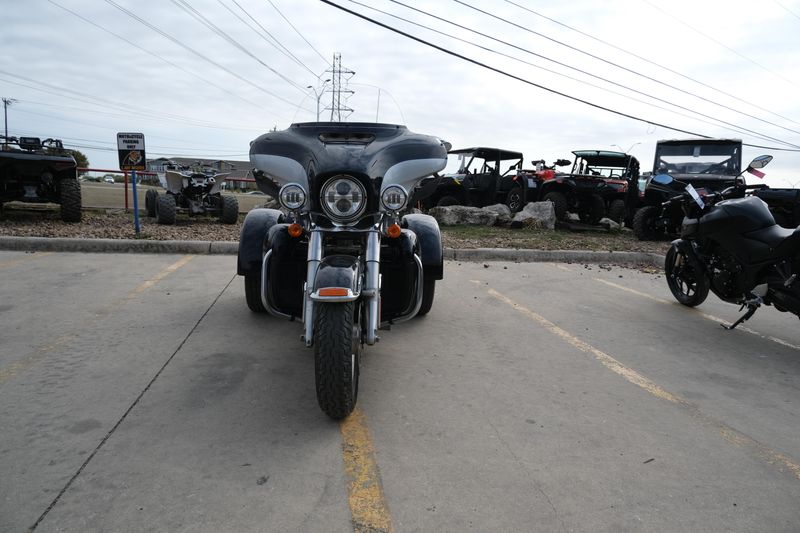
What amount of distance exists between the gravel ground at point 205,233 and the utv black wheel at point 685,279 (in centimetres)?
311

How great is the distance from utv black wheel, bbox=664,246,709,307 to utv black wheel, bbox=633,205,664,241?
5394 mm

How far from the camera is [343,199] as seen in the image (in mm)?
3061

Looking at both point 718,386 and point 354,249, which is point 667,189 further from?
point 354,249

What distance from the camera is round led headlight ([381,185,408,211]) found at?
3062 millimetres

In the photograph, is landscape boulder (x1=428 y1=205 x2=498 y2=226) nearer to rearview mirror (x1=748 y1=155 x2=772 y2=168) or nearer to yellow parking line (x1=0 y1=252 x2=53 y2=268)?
rearview mirror (x1=748 y1=155 x2=772 y2=168)

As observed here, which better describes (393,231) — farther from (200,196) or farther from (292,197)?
(200,196)

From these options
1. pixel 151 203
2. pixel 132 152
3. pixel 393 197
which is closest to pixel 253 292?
pixel 393 197

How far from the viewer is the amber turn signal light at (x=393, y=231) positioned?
3211mm

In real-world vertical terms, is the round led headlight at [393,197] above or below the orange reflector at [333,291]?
above

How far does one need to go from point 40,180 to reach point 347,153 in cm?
893

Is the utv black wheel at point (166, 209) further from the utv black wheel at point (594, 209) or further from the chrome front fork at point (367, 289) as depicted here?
the utv black wheel at point (594, 209)

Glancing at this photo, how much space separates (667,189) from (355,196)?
4304 mm

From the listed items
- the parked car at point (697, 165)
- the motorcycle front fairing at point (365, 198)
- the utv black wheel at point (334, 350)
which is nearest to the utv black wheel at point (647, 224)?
the parked car at point (697, 165)

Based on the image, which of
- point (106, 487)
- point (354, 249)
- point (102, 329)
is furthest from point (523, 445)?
point (102, 329)
